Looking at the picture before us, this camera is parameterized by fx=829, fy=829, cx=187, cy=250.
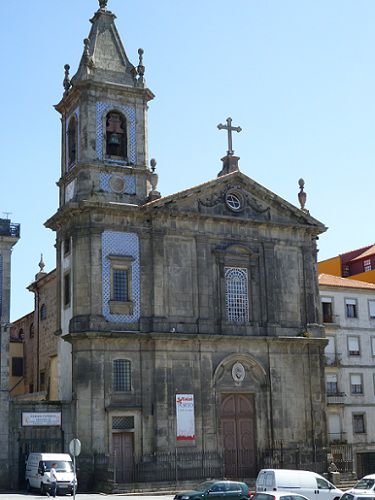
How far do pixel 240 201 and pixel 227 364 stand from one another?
28.7 feet

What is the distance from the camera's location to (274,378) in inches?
1677

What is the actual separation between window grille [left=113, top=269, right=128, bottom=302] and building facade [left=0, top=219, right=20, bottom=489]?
5014mm

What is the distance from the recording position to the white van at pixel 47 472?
33750mm

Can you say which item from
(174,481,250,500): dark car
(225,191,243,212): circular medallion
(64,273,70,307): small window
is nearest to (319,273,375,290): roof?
(225,191,243,212): circular medallion

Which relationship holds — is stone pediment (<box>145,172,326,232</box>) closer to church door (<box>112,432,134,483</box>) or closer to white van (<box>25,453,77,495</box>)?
church door (<box>112,432,134,483</box>)

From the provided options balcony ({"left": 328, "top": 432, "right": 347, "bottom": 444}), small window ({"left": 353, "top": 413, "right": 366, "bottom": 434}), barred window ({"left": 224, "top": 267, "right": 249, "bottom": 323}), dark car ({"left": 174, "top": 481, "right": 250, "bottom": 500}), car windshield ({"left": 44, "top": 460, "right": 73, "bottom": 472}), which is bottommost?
dark car ({"left": 174, "top": 481, "right": 250, "bottom": 500})

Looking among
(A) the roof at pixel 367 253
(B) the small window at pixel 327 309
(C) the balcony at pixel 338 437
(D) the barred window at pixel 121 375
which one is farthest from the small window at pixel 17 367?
(A) the roof at pixel 367 253

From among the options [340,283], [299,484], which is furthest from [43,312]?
[299,484]

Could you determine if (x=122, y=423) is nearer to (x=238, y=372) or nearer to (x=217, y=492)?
(x=238, y=372)

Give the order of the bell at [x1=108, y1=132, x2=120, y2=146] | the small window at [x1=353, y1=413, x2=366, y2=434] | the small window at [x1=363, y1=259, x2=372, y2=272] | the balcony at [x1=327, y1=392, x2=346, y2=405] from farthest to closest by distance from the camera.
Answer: the small window at [x1=363, y1=259, x2=372, y2=272] < the small window at [x1=353, y1=413, x2=366, y2=434] < the balcony at [x1=327, y1=392, x2=346, y2=405] < the bell at [x1=108, y1=132, x2=120, y2=146]

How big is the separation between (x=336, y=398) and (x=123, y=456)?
56.6ft

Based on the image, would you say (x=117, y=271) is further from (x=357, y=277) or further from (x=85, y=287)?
(x=357, y=277)

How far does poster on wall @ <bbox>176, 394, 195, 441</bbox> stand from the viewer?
39.4 meters

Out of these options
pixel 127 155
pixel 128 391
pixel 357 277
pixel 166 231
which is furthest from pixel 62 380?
pixel 357 277
